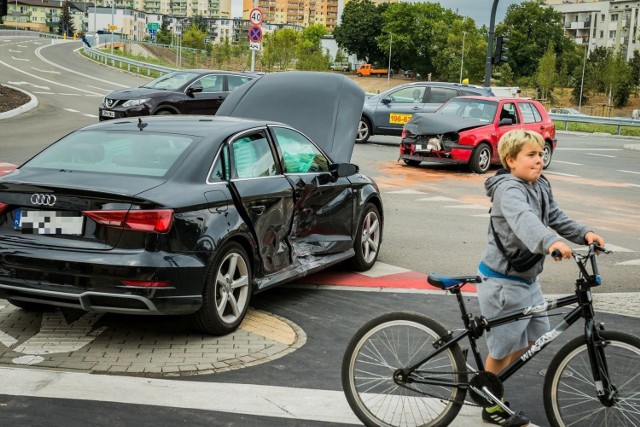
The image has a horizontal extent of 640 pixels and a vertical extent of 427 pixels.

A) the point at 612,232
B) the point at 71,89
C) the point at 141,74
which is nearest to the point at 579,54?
the point at 141,74

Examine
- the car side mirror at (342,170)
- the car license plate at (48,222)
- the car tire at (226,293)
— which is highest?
the car side mirror at (342,170)

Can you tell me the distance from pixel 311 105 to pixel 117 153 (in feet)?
15.3

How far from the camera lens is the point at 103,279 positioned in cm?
595

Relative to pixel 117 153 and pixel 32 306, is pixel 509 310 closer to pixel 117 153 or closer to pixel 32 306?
pixel 117 153

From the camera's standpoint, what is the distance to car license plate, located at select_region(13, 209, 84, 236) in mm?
6070

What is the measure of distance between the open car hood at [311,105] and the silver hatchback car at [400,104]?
12.8m

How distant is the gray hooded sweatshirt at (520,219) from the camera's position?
4.41 metres

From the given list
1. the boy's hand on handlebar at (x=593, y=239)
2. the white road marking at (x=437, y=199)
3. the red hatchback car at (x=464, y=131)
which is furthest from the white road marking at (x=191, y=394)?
the red hatchback car at (x=464, y=131)

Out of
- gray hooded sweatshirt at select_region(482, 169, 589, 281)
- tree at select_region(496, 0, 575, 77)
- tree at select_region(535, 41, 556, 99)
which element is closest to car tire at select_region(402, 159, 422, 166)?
gray hooded sweatshirt at select_region(482, 169, 589, 281)

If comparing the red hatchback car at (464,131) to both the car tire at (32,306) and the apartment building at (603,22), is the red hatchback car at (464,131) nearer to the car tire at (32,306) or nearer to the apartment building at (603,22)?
the car tire at (32,306)

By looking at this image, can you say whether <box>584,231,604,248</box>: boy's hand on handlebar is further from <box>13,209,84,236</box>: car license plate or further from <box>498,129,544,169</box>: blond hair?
<box>13,209,84,236</box>: car license plate

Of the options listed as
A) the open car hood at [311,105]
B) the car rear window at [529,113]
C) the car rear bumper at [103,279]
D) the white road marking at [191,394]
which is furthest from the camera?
the car rear window at [529,113]

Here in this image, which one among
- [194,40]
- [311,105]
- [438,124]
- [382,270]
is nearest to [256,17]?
[438,124]

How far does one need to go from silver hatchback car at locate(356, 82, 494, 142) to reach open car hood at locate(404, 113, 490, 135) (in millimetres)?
4109
